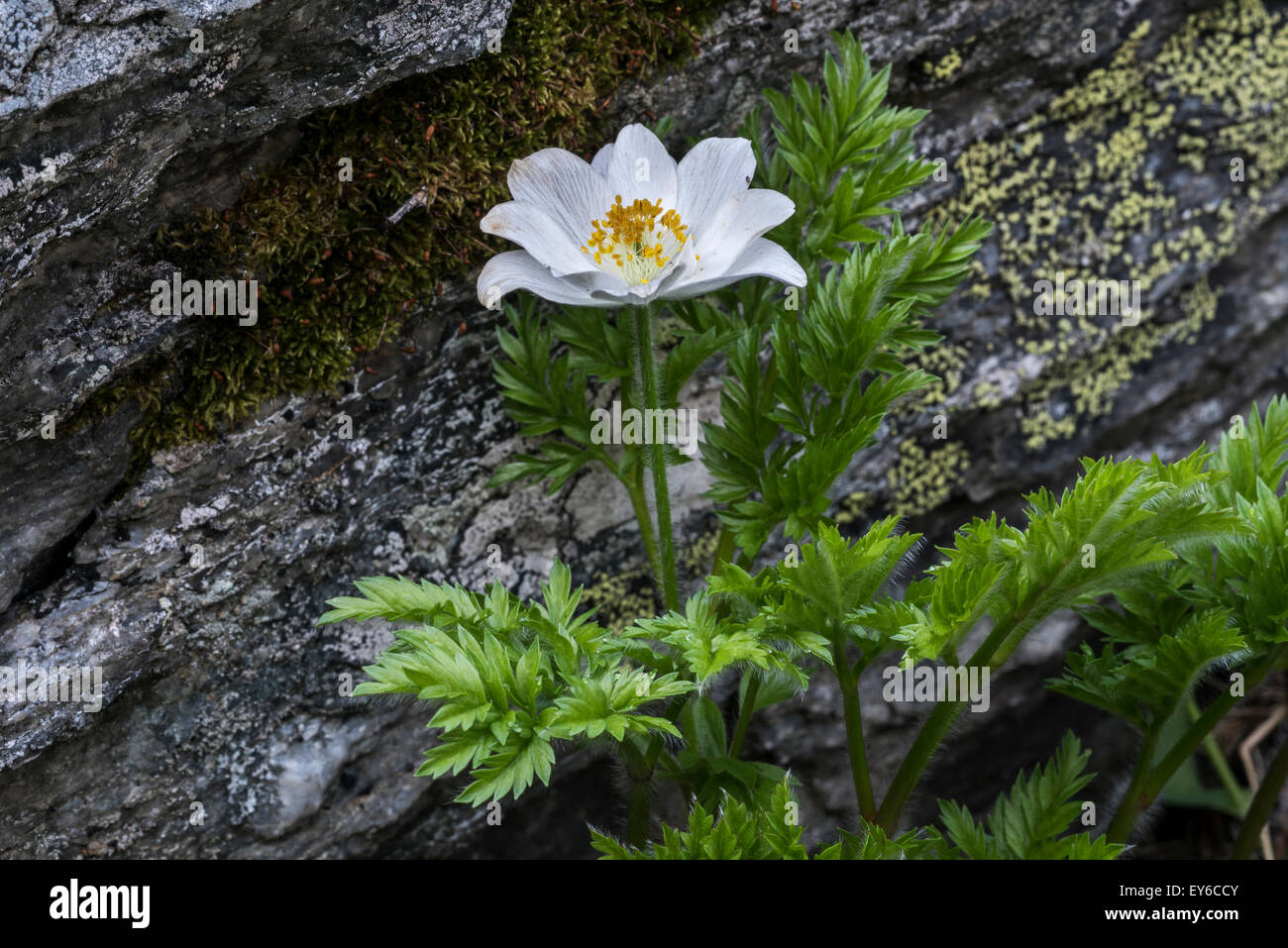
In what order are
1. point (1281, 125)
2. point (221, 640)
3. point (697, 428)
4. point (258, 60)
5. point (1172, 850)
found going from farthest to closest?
point (1172, 850)
point (1281, 125)
point (697, 428)
point (221, 640)
point (258, 60)

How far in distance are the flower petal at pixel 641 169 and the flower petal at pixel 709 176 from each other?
0.09 ft

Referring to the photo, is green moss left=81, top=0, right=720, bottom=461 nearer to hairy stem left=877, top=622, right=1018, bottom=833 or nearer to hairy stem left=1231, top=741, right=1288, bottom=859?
hairy stem left=877, top=622, right=1018, bottom=833

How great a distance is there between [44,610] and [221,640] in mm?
382

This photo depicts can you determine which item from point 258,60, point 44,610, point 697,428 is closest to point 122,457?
point 44,610

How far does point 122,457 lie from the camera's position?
2324 millimetres

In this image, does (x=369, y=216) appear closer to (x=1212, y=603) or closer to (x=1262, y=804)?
(x=1212, y=603)

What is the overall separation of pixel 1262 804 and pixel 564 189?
216cm

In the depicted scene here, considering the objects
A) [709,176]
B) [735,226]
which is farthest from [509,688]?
[709,176]

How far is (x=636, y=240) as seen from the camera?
2.21m

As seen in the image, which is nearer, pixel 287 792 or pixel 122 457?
pixel 122 457

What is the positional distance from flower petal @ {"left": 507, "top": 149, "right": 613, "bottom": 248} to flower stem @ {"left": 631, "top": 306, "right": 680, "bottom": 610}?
242mm

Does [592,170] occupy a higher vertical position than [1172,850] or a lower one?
higher

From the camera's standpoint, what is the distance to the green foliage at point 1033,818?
7.70 ft
